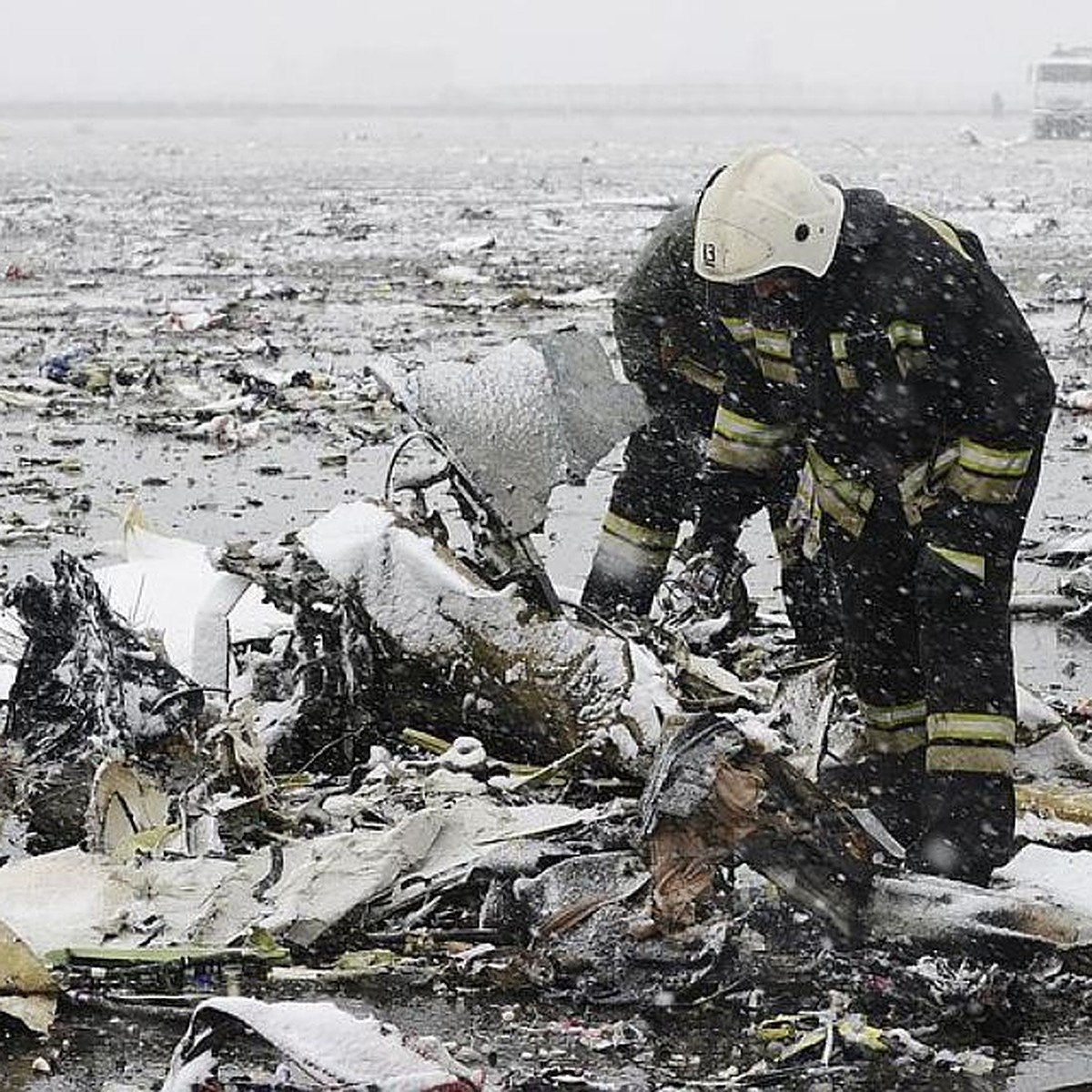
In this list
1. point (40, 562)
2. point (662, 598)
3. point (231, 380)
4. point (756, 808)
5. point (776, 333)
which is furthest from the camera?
point (231, 380)

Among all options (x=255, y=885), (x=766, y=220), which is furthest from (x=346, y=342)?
(x=255, y=885)

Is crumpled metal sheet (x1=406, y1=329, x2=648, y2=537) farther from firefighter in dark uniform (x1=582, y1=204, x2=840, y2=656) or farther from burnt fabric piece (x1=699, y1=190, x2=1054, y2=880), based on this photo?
A: firefighter in dark uniform (x1=582, y1=204, x2=840, y2=656)

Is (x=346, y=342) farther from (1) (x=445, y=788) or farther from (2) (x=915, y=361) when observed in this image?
(2) (x=915, y=361)

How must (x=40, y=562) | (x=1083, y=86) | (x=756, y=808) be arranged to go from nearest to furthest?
(x=756, y=808) → (x=40, y=562) → (x=1083, y=86)

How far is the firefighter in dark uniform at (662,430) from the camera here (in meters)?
6.50

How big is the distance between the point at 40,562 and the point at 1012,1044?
495 centimetres

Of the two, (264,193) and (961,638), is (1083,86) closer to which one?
(264,193)

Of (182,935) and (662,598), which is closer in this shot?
(182,935)

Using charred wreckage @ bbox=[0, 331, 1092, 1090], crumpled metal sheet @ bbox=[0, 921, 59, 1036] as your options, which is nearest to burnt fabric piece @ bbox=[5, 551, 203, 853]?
charred wreckage @ bbox=[0, 331, 1092, 1090]

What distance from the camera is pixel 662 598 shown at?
21.0 ft

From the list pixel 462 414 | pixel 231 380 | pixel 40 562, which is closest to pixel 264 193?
pixel 231 380

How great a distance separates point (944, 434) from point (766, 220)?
62 cm

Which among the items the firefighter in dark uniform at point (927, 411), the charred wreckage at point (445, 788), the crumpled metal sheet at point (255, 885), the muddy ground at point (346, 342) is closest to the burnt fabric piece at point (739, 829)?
the charred wreckage at point (445, 788)

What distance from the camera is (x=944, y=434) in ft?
15.6
